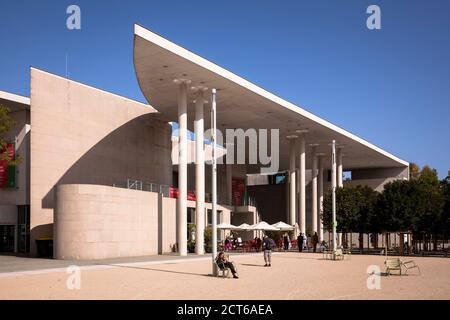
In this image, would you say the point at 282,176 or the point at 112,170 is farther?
the point at 282,176

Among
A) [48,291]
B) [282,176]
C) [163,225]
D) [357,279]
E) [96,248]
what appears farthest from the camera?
[282,176]

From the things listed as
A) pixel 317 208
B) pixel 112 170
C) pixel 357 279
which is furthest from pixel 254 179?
pixel 357 279

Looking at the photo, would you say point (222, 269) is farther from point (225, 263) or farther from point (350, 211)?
point (350, 211)

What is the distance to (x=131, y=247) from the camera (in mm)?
34812

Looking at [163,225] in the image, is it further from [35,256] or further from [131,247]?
[35,256]

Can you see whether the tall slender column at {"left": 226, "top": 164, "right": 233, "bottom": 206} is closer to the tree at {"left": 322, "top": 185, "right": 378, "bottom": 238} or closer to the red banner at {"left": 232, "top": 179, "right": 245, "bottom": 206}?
the red banner at {"left": 232, "top": 179, "right": 245, "bottom": 206}

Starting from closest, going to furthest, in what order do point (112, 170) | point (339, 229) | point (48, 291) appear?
point (48, 291) < point (112, 170) < point (339, 229)

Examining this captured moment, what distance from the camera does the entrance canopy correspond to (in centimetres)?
3126

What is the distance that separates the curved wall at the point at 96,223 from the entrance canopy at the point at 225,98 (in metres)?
7.63

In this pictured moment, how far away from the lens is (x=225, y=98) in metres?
40.2

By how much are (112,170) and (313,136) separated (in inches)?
849

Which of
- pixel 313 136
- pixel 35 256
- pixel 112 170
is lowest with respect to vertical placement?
pixel 35 256

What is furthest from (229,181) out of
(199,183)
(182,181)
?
(182,181)

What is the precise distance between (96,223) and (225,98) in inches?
549
